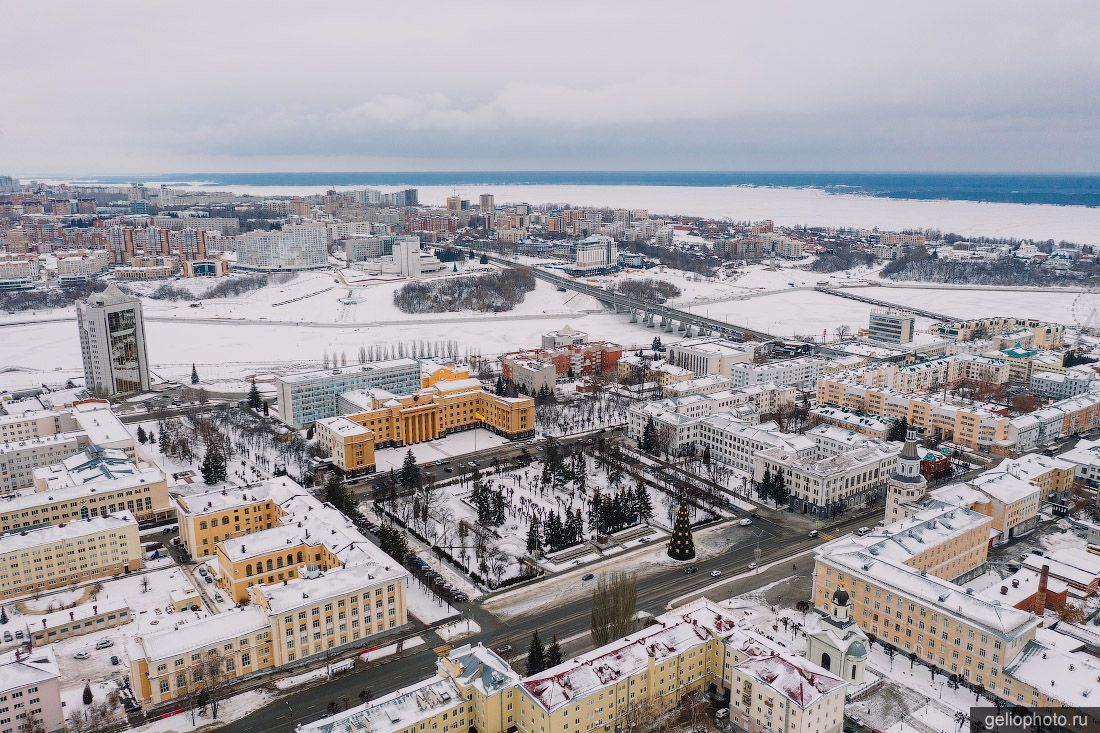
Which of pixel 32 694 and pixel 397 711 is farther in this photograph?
pixel 32 694

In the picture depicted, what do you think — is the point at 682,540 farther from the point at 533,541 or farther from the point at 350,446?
the point at 350,446

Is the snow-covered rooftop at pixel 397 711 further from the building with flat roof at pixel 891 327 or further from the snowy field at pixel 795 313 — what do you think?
the snowy field at pixel 795 313

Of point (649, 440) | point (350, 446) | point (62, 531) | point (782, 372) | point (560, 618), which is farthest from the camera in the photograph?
point (782, 372)

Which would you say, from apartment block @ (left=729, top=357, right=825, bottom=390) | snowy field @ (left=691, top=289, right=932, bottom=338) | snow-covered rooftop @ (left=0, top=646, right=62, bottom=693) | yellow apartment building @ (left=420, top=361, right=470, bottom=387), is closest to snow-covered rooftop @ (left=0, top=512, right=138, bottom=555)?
snow-covered rooftop @ (left=0, top=646, right=62, bottom=693)

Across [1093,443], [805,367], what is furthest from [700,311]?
[1093,443]

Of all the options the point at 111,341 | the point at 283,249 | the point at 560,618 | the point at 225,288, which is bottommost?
the point at 560,618

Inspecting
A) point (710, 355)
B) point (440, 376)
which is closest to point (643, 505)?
point (440, 376)

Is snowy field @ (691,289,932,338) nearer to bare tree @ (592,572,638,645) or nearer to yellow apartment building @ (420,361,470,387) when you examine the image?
yellow apartment building @ (420,361,470,387)

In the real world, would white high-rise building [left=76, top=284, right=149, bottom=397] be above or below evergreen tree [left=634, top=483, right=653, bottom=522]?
above
